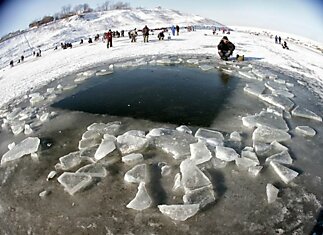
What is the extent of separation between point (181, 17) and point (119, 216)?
38.4 metres

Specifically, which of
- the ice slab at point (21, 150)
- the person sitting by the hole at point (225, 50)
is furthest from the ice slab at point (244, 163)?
the person sitting by the hole at point (225, 50)

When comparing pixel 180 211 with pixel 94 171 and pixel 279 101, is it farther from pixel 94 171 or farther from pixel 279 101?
pixel 279 101

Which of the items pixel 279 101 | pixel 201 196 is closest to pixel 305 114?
pixel 279 101

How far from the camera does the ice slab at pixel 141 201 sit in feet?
12.0

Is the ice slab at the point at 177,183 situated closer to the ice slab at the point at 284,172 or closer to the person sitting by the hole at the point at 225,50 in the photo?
the ice slab at the point at 284,172

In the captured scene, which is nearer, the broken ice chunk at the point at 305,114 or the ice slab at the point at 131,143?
the ice slab at the point at 131,143

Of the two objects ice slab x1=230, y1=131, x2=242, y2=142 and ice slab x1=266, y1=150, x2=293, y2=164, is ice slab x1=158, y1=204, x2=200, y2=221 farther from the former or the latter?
ice slab x1=230, y1=131, x2=242, y2=142

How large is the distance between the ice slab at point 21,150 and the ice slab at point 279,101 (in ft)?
15.0

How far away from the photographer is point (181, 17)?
39.4 metres

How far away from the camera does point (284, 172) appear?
4.18 metres

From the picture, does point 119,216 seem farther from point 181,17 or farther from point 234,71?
point 181,17

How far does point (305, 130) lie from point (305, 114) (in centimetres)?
76

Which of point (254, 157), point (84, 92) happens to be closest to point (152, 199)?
point (254, 157)

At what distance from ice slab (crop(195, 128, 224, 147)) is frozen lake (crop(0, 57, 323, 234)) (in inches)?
0.6
